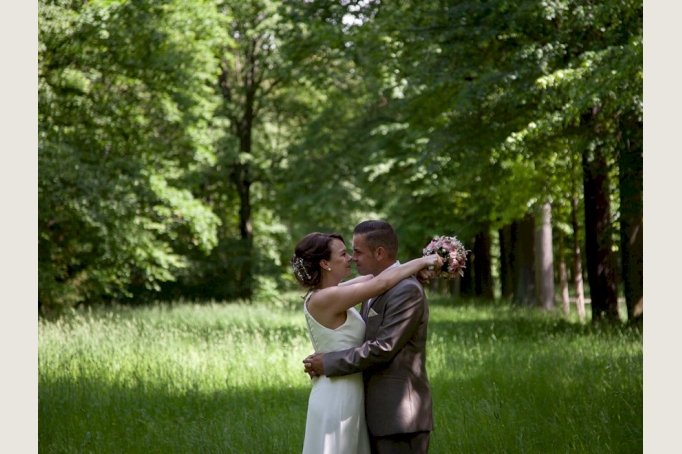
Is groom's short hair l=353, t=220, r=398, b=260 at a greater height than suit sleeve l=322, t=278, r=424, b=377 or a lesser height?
greater

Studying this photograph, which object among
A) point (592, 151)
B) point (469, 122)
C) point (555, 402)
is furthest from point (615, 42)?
point (555, 402)

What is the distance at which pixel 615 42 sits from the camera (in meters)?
12.7

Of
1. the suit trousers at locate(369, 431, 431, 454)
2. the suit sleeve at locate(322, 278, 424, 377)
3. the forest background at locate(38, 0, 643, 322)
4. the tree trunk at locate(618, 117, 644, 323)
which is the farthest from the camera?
the forest background at locate(38, 0, 643, 322)

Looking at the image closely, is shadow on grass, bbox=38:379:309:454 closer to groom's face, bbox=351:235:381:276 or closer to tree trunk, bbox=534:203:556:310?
groom's face, bbox=351:235:381:276

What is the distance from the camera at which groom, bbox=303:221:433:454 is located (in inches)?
181

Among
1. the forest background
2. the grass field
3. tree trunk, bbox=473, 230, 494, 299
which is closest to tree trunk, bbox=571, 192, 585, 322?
the forest background

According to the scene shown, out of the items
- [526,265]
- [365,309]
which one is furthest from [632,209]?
[526,265]

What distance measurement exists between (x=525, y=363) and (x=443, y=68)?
6195mm

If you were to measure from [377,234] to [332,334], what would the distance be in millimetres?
642

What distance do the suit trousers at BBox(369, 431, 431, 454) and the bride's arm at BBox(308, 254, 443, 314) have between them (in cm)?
79

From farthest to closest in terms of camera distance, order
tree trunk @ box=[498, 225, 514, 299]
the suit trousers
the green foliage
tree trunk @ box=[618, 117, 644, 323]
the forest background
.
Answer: tree trunk @ box=[498, 225, 514, 299], the green foliage, the forest background, tree trunk @ box=[618, 117, 644, 323], the suit trousers

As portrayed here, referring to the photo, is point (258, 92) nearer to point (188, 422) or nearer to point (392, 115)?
point (392, 115)

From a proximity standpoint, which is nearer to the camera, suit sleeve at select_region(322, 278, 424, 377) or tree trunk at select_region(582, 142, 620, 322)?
suit sleeve at select_region(322, 278, 424, 377)

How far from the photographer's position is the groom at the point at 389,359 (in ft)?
15.1
